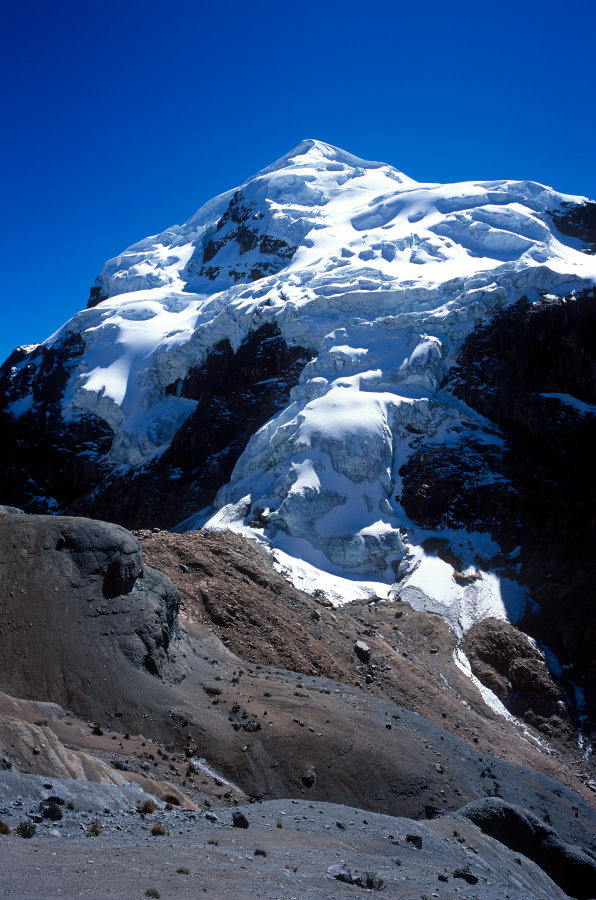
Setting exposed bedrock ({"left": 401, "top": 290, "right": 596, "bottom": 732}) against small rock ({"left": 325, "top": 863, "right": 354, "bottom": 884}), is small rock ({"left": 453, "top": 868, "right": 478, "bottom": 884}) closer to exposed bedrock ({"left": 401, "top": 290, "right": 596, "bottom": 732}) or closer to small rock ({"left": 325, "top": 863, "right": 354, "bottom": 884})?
small rock ({"left": 325, "top": 863, "right": 354, "bottom": 884})

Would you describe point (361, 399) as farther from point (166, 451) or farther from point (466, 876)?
point (466, 876)

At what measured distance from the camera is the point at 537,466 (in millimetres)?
64812

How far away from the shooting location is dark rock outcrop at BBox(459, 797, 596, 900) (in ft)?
71.0

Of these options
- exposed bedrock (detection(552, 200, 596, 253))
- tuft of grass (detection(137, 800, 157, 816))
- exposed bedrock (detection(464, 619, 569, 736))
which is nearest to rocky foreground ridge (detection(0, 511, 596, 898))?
tuft of grass (detection(137, 800, 157, 816))

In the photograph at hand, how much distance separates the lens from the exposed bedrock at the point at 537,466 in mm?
52125

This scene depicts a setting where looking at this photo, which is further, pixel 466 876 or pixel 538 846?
pixel 538 846

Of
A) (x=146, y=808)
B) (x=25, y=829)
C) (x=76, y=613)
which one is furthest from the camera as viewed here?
(x=76, y=613)

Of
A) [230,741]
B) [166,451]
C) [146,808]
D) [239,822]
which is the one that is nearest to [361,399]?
[166,451]

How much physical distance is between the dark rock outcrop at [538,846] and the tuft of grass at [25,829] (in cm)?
1525

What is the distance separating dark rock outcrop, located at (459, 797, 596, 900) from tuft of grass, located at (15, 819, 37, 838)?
15251mm

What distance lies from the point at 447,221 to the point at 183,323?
43.0 m

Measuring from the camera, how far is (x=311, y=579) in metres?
52.8

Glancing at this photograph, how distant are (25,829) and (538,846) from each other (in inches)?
711

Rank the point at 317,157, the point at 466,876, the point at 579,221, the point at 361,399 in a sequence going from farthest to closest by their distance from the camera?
the point at 317,157, the point at 579,221, the point at 361,399, the point at 466,876
